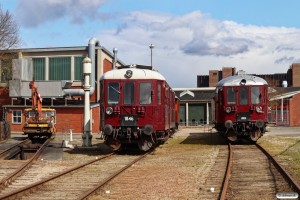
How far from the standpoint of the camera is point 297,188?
371 inches

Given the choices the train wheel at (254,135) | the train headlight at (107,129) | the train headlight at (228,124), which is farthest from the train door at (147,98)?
the train wheel at (254,135)

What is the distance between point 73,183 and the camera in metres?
11.0

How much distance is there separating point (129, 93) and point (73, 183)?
7307 mm

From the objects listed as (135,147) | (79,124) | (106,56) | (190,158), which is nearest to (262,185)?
(190,158)

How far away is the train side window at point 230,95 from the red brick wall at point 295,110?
3002cm

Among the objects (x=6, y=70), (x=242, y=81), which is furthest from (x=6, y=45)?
(x=242, y=81)

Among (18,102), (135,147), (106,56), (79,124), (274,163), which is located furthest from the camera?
(106,56)

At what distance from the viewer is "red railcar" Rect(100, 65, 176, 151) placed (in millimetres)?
17641

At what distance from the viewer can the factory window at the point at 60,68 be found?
43.5m

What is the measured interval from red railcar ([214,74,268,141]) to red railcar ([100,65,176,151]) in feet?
16.0

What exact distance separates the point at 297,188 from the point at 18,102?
3511cm

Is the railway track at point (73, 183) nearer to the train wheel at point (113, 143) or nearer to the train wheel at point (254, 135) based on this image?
the train wheel at point (113, 143)

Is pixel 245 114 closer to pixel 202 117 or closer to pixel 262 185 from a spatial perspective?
pixel 262 185

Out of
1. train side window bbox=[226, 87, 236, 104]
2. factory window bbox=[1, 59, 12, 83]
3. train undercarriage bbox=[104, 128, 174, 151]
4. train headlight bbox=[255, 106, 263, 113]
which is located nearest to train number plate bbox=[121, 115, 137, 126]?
train undercarriage bbox=[104, 128, 174, 151]
